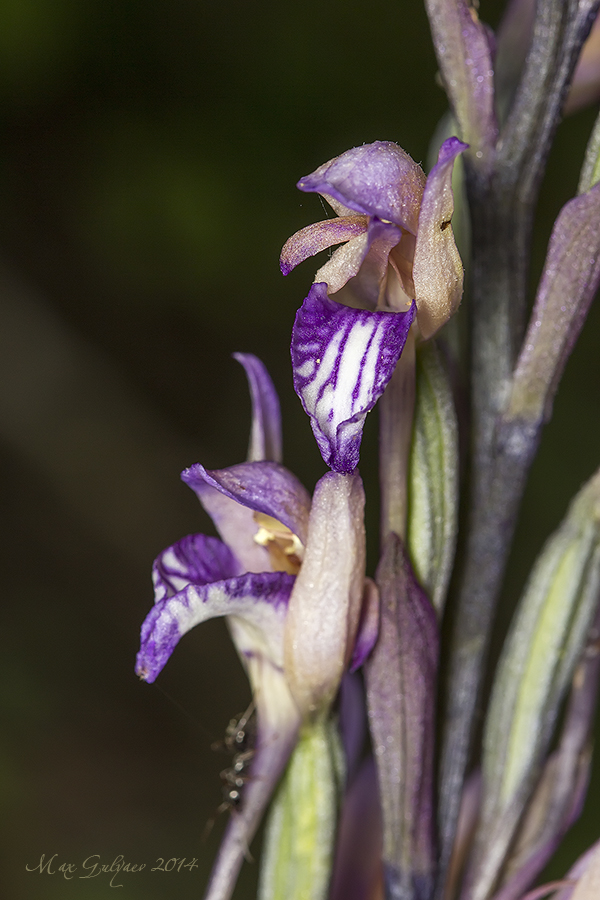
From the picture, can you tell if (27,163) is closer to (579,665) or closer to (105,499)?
(105,499)

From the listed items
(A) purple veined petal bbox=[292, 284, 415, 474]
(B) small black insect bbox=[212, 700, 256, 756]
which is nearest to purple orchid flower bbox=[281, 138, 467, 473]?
(A) purple veined petal bbox=[292, 284, 415, 474]

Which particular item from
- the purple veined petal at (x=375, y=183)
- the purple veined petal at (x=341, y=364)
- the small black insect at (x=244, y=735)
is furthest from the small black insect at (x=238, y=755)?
the purple veined petal at (x=375, y=183)

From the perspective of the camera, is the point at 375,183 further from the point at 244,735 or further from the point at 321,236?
the point at 244,735

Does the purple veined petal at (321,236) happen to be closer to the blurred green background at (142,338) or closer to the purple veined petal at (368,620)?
the purple veined petal at (368,620)

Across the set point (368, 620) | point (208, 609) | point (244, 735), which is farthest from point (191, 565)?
point (244, 735)

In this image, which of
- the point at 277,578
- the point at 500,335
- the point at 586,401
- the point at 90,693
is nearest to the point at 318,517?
the point at 277,578

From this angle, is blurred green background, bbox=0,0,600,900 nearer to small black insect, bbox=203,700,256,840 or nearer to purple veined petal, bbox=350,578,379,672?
small black insect, bbox=203,700,256,840
